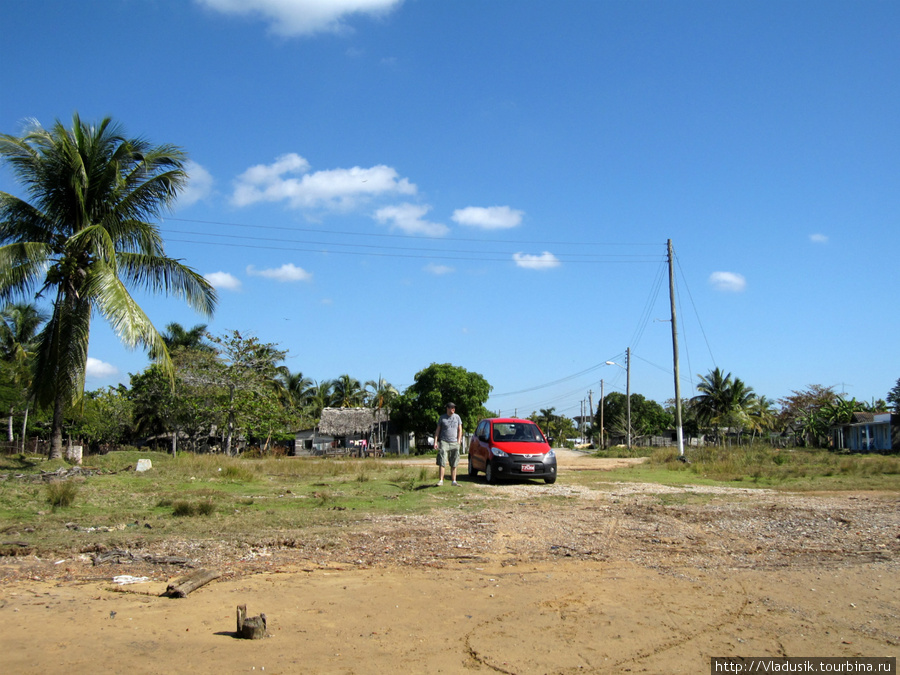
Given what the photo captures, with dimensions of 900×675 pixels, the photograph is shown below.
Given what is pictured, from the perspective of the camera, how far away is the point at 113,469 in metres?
17.2

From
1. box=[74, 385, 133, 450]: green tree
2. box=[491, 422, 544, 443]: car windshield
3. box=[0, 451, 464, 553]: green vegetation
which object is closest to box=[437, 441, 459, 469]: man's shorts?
box=[0, 451, 464, 553]: green vegetation

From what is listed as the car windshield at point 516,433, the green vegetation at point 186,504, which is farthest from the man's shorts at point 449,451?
the car windshield at point 516,433

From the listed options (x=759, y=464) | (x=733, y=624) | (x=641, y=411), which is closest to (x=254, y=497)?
(x=733, y=624)

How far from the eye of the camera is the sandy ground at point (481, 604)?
4.06 m

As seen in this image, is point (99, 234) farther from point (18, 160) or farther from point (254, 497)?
point (254, 497)

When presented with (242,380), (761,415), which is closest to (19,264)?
(242,380)

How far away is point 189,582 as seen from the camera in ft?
17.6

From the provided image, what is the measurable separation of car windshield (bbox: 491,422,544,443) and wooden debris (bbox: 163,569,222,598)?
10.3m

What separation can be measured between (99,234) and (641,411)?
8599 cm

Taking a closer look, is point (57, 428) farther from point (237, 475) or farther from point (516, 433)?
point (516, 433)

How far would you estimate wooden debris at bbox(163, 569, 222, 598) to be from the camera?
5164mm

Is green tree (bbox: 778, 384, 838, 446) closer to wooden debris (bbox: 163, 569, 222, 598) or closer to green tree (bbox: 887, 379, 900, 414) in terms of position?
green tree (bbox: 887, 379, 900, 414)

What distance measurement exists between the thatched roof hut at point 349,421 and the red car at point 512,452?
143 feet

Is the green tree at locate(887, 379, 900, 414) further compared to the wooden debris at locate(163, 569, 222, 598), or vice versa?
the green tree at locate(887, 379, 900, 414)
